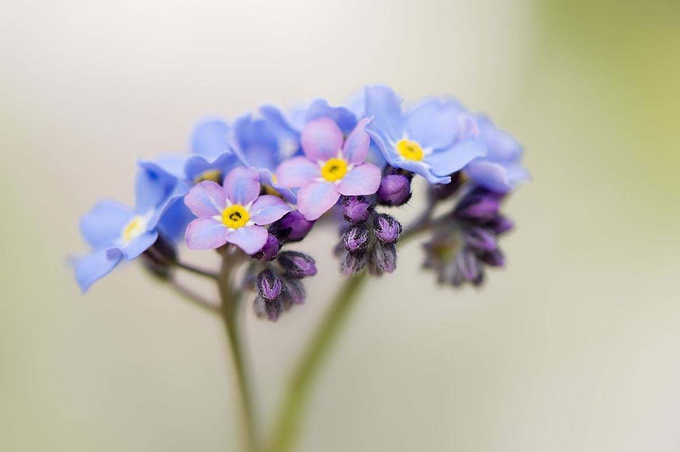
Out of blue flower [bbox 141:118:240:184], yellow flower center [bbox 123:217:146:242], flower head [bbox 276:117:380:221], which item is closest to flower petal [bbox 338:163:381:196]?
flower head [bbox 276:117:380:221]

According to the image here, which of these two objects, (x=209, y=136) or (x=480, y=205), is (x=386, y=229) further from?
(x=209, y=136)

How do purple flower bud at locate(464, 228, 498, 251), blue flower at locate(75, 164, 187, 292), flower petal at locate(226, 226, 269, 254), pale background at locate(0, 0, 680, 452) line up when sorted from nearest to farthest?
flower petal at locate(226, 226, 269, 254), blue flower at locate(75, 164, 187, 292), purple flower bud at locate(464, 228, 498, 251), pale background at locate(0, 0, 680, 452)

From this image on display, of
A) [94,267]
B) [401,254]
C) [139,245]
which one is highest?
[139,245]

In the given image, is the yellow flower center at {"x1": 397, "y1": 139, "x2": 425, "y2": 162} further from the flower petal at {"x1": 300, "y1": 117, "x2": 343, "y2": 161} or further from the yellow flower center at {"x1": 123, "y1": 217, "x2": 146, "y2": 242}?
the yellow flower center at {"x1": 123, "y1": 217, "x2": 146, "y2": 242}

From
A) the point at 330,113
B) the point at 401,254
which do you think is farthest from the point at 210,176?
the point at 401,254

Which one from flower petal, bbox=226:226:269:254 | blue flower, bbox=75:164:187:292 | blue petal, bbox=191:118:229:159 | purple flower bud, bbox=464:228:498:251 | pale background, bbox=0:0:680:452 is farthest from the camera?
pale background, bbox=0:0:680:452

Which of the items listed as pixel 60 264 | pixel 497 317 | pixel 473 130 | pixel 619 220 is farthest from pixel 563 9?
pixel 473 130
